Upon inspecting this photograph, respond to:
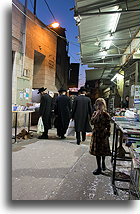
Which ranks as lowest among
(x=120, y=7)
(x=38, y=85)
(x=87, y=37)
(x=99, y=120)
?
(x=99, y=120)

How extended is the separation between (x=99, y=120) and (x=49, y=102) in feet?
8.85

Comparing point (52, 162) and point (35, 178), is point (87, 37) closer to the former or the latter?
point (52, 162)

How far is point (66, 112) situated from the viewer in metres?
5.29

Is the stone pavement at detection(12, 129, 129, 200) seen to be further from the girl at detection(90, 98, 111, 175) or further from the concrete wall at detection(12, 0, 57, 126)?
the concrete wall at detection(12, 0, 57, 126)

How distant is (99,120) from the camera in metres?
2.83

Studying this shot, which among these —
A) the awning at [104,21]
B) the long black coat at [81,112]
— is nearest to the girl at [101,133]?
the awning at [104,21]

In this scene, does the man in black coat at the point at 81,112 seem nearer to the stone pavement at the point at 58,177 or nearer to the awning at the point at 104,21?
the stone pavement at the point at 58,177

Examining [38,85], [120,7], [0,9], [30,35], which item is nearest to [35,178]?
[0,9]

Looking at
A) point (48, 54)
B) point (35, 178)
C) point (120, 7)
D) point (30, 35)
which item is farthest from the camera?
point (48, 54)

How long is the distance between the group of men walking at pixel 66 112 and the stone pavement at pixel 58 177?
91 centimetres

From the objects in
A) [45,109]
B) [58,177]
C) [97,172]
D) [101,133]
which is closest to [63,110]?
[45,109]

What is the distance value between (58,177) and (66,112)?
2784 millimetres

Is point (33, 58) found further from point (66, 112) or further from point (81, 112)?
point (81, 112)

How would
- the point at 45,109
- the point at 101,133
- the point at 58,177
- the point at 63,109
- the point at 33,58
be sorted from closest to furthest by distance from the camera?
1. the point at 58,177
2. the point at 101,133
3. the point at 45,109
4. the point at 63,109
5. the point at 33,58
